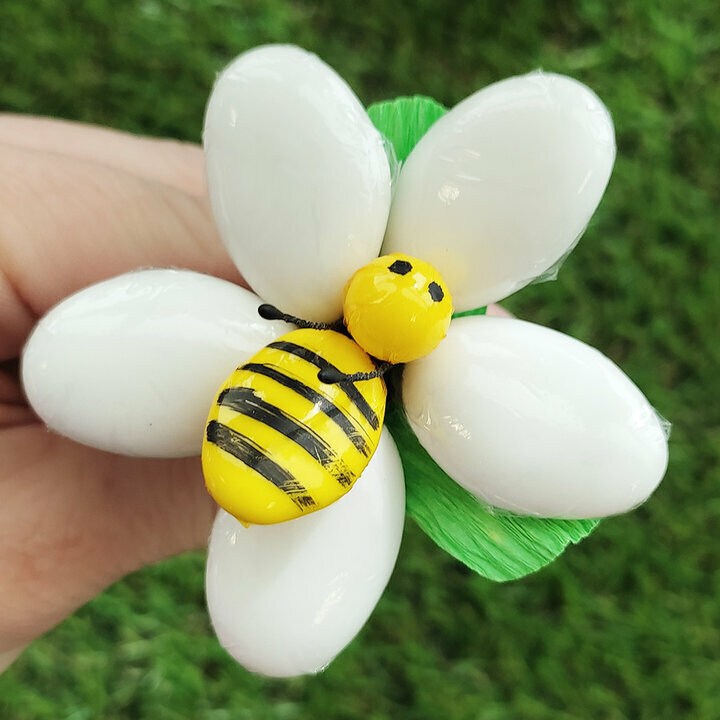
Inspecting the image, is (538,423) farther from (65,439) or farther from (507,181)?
→ (65,439)

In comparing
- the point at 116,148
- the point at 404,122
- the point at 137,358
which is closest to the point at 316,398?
the point at 137,358

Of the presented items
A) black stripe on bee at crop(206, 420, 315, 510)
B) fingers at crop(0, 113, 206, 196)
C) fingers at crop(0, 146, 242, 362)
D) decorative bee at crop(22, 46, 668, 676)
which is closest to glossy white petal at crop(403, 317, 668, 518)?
decorative bee at crop(22, 46, 668, 676)

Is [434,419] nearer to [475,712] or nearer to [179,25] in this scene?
[475,712]

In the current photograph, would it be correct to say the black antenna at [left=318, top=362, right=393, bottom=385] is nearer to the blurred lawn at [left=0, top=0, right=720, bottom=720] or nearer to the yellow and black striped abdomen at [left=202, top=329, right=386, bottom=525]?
the yellow and black striped abdomen at [left=202, top=329, right=386, bottom=525]

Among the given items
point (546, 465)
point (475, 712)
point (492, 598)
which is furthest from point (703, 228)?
point (546, 465)

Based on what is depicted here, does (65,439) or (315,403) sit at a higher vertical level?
(315,403)

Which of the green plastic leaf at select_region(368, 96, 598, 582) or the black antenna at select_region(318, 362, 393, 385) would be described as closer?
the black antenna at select_region(318, 362, 393, 385)
